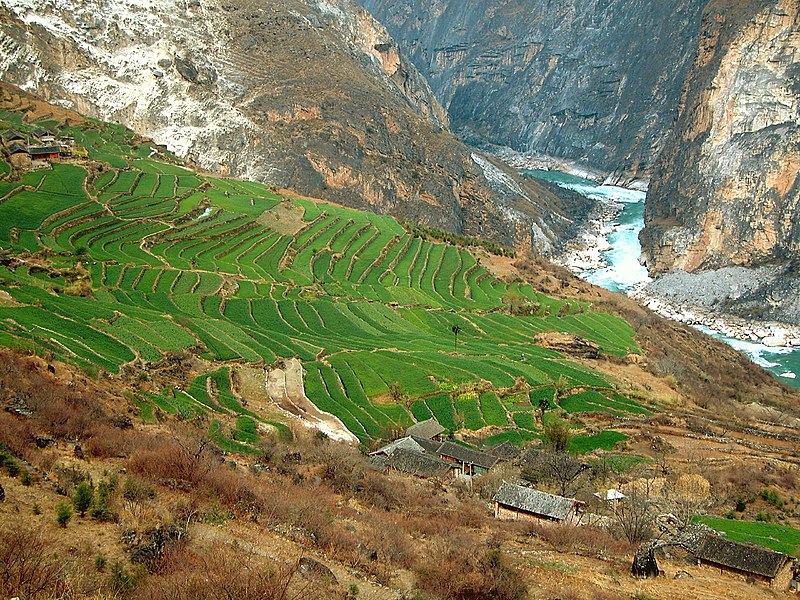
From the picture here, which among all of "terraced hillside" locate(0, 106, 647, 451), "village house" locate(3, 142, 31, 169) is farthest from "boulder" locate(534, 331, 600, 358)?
"village house" locate(3, 142, 31, 169)

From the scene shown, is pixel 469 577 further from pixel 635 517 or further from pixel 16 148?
pixel 16 148

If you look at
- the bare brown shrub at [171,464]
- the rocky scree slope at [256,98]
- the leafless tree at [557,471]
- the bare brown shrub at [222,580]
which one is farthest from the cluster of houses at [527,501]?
the rocky scree slope at [256,98]

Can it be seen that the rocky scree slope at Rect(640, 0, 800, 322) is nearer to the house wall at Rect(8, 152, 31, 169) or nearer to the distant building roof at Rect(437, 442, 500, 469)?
the distant building roof at Rect(437, 442, 500, 469)

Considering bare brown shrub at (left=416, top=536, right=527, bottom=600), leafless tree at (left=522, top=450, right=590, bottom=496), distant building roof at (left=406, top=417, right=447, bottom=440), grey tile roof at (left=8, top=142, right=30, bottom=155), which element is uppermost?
bare brown shrub at (left=416, top=536, right=527, bottom=600)

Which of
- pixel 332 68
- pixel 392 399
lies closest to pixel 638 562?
pixel 392 399

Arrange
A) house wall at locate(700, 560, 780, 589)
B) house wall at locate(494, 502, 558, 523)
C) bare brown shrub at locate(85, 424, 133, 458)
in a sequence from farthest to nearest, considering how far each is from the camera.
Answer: house wall at locate(494, 502, 558, 523) → house wall at locate(700, 560, 780, 589) → bare brown shrub at locate(85, 424, 133, 458)

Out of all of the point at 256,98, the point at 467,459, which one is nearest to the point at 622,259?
the point at 256,98

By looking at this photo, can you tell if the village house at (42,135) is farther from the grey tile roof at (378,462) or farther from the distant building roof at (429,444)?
the grey tile roof at (378,462)
